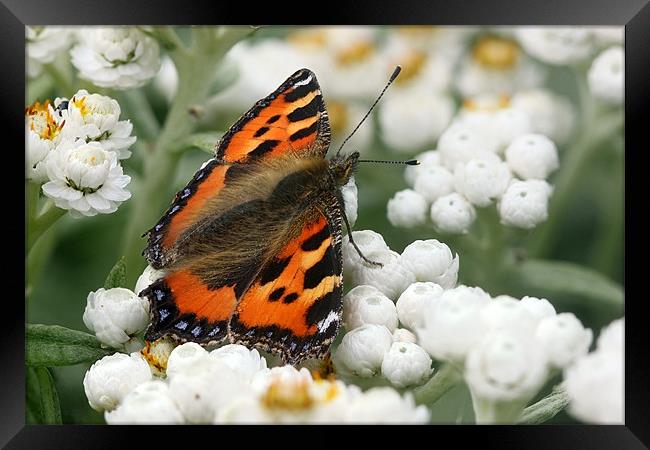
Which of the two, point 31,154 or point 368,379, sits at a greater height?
point 31,154

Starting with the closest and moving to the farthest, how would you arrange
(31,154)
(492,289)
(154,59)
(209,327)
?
(209,327)
(31,154)
(154,59)
(492,289)

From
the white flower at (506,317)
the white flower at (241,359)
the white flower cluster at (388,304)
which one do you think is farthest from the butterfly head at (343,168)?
the white flower at (506,317)

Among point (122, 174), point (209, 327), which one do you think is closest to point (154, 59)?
point (122, 174)

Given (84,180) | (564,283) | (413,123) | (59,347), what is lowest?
(564,283)

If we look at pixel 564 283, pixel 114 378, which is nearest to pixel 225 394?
pixel 114 378

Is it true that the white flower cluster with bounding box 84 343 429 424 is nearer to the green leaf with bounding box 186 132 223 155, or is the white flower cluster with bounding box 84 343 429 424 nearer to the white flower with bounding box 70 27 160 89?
the green leaf with bounding box 186 132 223 155
